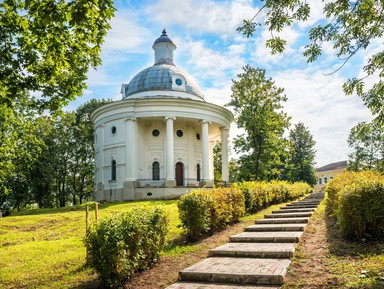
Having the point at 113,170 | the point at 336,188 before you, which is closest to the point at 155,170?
the point at 113,170

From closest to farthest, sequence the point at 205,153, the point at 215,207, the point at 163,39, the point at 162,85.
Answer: the point at 215,207 < the point at 205,153 < the point at 162,85 < the point at 163,39

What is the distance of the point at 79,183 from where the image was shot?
46.0 metres

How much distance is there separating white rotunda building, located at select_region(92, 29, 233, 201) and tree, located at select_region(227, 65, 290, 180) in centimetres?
244

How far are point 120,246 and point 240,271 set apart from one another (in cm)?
220

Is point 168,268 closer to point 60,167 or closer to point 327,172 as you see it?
point 60,167

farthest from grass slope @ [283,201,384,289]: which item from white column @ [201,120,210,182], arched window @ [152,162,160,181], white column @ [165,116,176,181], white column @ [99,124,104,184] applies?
white column @ [99,124,104,184]

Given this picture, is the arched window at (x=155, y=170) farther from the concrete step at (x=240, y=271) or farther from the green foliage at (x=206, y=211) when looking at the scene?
the concrete step at (x=240, y=271)

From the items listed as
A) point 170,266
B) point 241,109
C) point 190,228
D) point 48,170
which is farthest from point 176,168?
point 170,266

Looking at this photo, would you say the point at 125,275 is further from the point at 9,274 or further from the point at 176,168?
the point at 176,168

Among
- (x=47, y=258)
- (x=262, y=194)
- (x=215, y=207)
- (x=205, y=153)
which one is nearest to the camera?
(x=47, y=258)

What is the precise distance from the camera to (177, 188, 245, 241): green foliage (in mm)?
9789

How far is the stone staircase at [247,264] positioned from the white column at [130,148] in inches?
812

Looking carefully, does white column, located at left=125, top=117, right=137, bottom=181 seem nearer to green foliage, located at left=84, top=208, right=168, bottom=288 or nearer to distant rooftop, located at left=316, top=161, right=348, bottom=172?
green foliage, located at left=84, top=208, right=168, bottom=288

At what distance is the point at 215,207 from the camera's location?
10.7m
